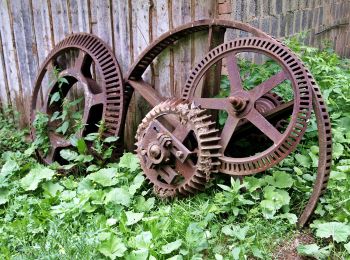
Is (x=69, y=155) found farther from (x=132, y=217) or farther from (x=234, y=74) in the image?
(x=234, y=74)

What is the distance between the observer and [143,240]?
2.53 m

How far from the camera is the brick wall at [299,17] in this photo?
12.1 feet

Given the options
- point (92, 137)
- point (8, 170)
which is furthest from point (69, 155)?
point (8, 170)

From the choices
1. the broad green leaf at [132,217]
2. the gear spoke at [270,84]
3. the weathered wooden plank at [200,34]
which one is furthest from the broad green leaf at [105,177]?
the gear spoke at [270,84]

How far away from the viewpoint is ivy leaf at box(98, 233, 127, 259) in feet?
8.00

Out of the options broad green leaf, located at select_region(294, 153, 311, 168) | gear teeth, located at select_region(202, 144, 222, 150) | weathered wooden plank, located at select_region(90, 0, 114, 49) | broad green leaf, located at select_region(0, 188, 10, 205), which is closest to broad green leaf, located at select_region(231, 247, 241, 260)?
gear teeth, located at select_region(202, 144, 222, 150)

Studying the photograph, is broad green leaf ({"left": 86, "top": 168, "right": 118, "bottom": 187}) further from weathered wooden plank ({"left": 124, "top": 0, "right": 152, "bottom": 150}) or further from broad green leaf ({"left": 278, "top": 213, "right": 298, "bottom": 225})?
broad green leaf ({"left": 278, "top": 213, "right": 298, "bottom": 225})

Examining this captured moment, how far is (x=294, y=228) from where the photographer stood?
9.11ft

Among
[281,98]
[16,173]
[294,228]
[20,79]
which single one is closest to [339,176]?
[294,228]

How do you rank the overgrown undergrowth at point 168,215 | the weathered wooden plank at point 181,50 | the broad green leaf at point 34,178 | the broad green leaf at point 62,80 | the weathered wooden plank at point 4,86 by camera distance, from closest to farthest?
the overgrown undergrowth at point 168,215
the broad green leaf at point 34,178
the weathered wooden plank at point 181,50
the broad green leaf at point 62,80
the weathered wooden plank at point 4,86

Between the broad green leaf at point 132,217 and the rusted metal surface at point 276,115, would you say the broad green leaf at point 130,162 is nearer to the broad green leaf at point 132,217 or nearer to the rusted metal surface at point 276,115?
the rusted metal surface at point 276,115

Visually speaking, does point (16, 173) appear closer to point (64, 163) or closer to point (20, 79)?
point (64, 163)

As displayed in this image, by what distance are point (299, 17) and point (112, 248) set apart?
3627mm

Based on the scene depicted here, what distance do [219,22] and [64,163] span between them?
2.09m
